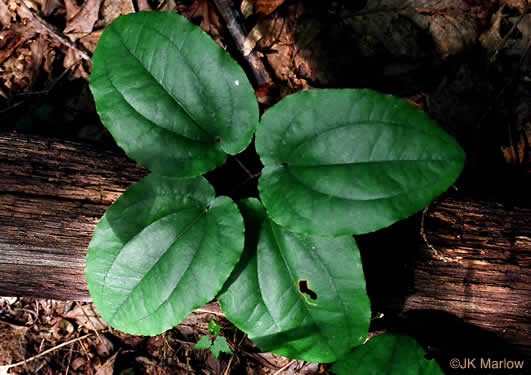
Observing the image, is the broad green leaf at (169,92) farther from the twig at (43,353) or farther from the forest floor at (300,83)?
the twig at (43,353)

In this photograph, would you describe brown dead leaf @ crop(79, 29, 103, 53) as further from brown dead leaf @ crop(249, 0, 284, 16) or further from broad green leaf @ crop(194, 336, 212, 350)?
broad green leaf @ crop(194, 336, 212, 350)

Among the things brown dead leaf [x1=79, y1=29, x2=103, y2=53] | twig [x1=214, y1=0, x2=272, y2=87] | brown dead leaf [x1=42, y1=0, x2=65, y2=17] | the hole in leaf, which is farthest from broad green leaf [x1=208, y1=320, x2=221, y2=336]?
brown dead leaf [x1=42, y1=0, x2=65, y2=17]

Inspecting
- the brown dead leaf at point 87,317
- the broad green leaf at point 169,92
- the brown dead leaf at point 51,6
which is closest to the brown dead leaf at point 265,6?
the broad green leaf at point 169,92

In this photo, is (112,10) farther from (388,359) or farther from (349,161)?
(388,359)

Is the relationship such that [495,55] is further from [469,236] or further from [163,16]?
[163,16]

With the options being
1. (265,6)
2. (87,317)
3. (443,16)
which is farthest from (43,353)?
(443,16)
